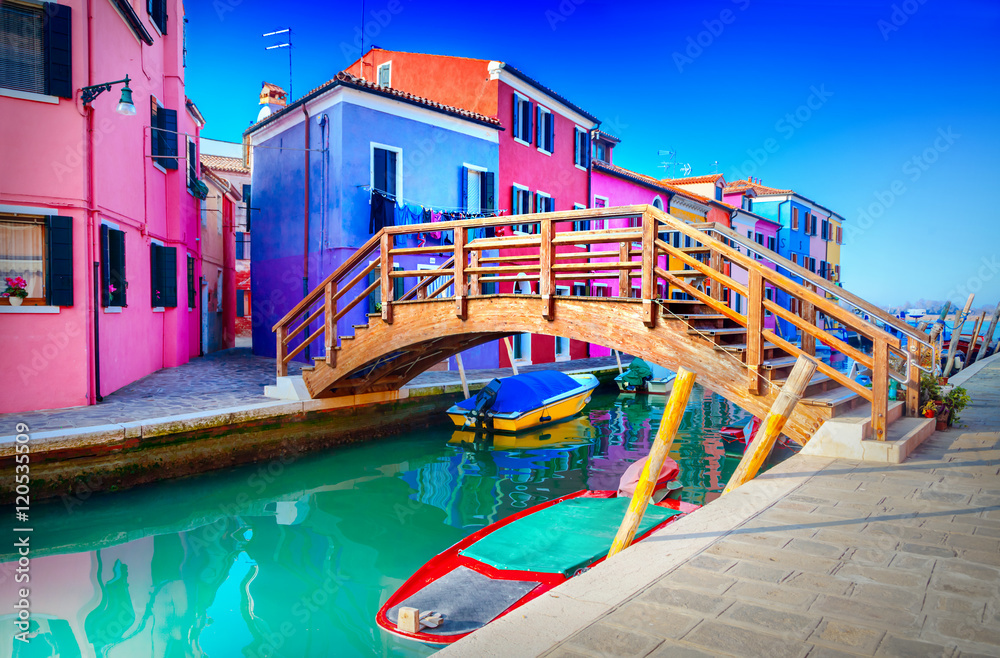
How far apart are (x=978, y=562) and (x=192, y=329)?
1796 cm

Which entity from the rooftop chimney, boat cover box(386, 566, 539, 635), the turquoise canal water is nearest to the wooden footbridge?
the turquoise canal water

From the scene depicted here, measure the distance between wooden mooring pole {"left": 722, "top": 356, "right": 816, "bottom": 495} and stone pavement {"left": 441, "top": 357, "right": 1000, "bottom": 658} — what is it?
19 cm

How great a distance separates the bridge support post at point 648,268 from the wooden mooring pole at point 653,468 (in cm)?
197

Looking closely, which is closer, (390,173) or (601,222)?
(390,173)

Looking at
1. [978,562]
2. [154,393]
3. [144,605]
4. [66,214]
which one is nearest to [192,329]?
[154,393]

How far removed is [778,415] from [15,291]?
9.87m

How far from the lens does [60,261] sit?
9.10 metres

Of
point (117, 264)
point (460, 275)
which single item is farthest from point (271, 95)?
point (460, 275)

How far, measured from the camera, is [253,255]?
18.9 meters

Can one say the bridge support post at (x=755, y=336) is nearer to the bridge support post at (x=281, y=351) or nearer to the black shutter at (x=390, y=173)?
the bridge support post at (x=281, y=351)

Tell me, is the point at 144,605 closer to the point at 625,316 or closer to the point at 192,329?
the point at 625,316

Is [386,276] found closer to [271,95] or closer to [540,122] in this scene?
[540,122]

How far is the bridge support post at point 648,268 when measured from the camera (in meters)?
6.13

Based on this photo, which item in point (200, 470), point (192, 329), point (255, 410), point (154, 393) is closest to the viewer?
point (200, 470)
